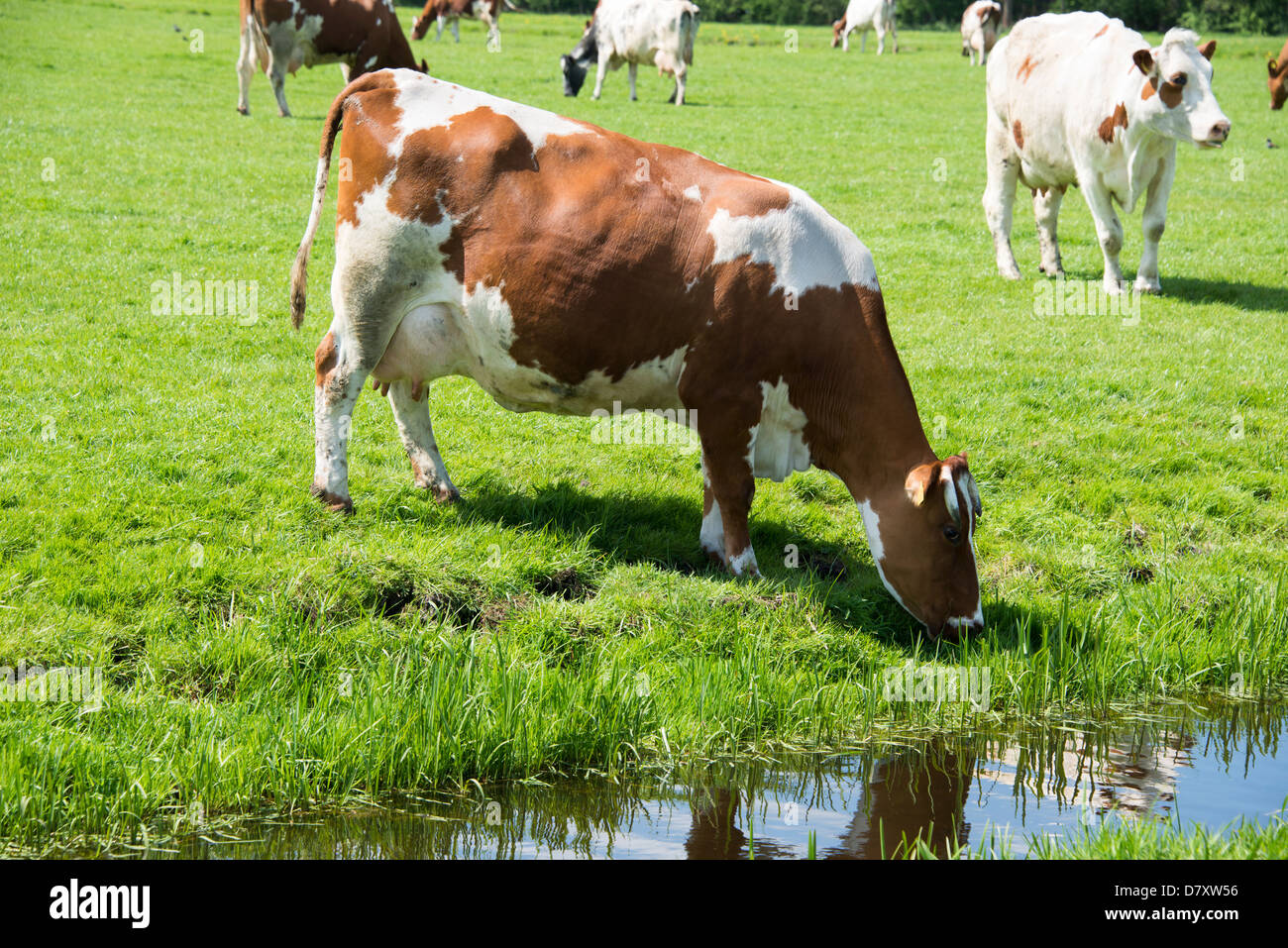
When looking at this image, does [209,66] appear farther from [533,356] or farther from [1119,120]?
[533,356]

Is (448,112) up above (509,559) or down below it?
above

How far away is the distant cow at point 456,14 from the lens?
4003 cm

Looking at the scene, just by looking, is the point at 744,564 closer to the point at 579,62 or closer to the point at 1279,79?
the point at 579,62

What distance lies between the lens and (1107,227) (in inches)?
518

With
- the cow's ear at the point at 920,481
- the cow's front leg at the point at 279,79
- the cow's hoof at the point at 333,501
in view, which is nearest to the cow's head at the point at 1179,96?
the cow's ear at the point at 920,481

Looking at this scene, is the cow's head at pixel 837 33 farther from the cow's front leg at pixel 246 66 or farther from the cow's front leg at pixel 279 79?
the cow's front leg at pixel 246 66

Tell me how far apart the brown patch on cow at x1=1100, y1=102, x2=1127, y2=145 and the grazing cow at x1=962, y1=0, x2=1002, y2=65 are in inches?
1099

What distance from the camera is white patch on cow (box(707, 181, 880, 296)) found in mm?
6691

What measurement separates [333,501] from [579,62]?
920 inches

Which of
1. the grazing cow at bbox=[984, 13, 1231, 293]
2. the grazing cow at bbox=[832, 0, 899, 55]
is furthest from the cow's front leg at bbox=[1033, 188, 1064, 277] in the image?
the grazing cow at bbox=[832, 0, 899, 55]

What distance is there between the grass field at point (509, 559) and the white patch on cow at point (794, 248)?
1.70m

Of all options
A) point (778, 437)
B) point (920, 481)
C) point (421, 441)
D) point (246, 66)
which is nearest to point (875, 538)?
point (920, 481)
